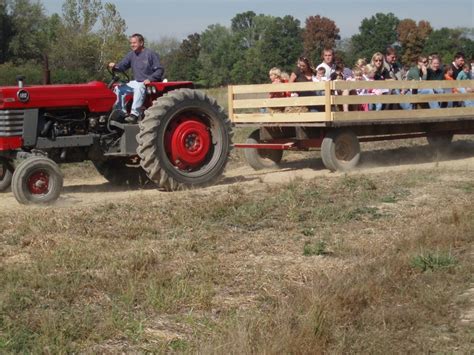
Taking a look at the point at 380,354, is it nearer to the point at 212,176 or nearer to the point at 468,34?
the point at 212,176

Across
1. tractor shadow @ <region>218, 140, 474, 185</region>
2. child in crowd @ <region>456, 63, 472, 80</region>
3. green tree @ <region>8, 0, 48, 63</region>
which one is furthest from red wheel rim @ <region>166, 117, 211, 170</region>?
green tree @ <region>8, 0, 48, 63</region>

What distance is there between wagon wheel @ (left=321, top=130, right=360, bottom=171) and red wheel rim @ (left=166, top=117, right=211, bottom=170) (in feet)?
7.38

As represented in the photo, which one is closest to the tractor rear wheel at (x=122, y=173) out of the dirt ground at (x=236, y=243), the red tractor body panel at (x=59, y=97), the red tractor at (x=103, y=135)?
the red tractor at (x=103, y=135)

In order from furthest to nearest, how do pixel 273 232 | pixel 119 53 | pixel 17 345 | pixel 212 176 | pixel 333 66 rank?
pixel 119 53
pixel 333 66
pixel 212 176
pixel 273 232
pixel 17 345

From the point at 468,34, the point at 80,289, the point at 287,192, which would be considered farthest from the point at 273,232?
the point at 468,34

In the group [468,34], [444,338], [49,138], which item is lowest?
[444,338]

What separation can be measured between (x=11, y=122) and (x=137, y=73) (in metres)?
1.84

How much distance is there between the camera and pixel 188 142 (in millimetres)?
10062

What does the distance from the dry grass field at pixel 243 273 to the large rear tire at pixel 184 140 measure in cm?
78

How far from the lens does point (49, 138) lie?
9391 millimetres

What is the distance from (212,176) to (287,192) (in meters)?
1.74

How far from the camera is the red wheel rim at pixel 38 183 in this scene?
8.66 metres

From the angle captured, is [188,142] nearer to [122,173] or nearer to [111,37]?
[122,173]

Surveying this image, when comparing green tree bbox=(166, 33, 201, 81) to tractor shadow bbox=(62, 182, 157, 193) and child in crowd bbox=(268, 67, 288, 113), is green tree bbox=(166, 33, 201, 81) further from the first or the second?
tractor shadow bbox=(62, 182, 157, 193)
